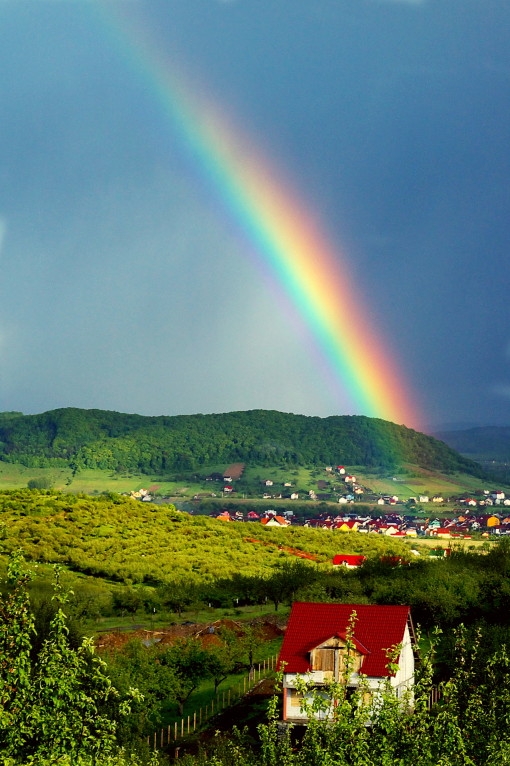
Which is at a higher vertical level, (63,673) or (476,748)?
(63,673)

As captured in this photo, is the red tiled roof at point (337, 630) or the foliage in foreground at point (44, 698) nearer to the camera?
the foliage in foreground at point (44, 698)

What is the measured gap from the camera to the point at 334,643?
38.6 m

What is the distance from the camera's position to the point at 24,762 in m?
14.0

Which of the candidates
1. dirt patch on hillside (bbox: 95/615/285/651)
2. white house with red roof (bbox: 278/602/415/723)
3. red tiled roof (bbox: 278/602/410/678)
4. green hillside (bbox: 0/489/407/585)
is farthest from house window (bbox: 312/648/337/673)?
green hillside (bbox: 0/489/407/585)

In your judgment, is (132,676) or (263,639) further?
(263,639)

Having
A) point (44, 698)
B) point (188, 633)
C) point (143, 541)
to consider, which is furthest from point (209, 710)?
point (143, 541)

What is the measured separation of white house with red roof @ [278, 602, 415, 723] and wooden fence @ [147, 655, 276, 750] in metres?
4.51

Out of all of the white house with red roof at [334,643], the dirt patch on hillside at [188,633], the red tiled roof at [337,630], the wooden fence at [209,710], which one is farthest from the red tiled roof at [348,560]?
the red tiled roof at [337,630]

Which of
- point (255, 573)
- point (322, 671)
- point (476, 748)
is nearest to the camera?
point (476, 748)

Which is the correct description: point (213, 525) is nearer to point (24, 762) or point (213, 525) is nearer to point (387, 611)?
point (387, 611)

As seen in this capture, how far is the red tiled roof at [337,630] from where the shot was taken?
38750mm

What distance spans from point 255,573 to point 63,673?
73.2 m

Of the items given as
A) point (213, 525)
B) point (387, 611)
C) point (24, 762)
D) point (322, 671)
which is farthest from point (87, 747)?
point (213, 525)

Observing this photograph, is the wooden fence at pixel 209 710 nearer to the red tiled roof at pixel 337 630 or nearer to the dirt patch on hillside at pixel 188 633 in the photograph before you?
the dirt patch on hillside at pixel 188 633
